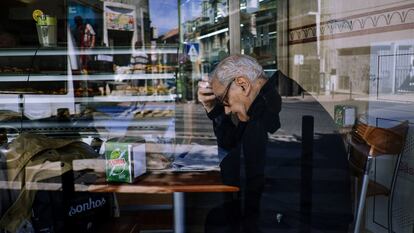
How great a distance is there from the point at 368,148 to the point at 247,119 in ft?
2.05

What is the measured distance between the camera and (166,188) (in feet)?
5.41

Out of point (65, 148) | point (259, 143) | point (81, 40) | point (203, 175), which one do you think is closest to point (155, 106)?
point (81, 40)

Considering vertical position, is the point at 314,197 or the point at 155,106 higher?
the point at 155,106

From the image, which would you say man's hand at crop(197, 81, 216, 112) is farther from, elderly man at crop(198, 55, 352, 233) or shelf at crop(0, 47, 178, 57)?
shelf at crop(0, 47, 178, 57)

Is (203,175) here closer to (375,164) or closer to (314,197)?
(314,197)

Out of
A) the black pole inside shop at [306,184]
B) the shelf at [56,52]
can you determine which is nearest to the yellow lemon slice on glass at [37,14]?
the shelf at [56,52]

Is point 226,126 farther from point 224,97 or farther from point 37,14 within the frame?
point 37,14

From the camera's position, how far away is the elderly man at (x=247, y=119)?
1453 millimetres

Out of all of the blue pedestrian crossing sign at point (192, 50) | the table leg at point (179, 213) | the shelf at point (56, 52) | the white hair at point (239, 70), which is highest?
the blue pedestrian crossing sign at point (192, 50)

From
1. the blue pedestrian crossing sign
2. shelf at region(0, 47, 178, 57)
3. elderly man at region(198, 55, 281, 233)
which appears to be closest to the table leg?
elderly man at region(198, 55, 281, 233)

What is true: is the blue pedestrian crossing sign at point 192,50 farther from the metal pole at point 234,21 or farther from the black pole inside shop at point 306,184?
the black pole inside shop at point 306,184

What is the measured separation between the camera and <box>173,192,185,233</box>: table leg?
169 centimetres

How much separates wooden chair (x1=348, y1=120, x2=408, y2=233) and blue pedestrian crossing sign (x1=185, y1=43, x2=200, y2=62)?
2.87 m

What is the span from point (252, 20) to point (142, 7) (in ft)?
5.48
